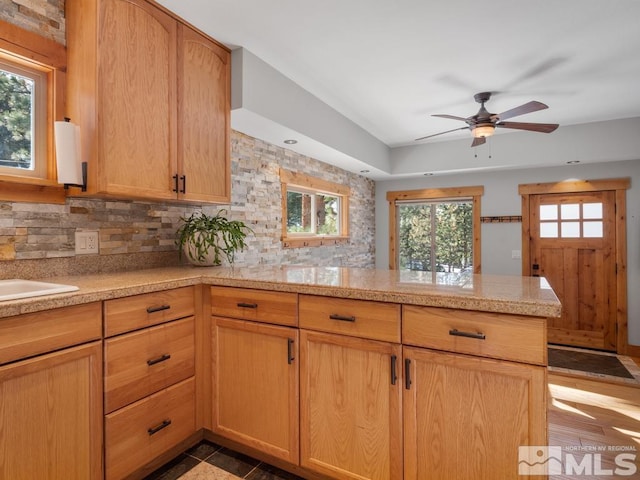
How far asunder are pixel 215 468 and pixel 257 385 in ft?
1.59

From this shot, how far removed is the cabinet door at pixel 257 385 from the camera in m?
1.73

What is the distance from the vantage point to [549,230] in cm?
461

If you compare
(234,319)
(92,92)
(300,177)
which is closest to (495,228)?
(300,177)

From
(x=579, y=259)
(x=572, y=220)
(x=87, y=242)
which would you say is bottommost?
(x=579, y=259)

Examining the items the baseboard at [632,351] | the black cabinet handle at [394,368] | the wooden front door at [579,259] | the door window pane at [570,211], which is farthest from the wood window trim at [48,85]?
the baseboard at [632,351]

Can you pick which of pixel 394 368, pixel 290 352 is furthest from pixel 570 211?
pixel 290 352

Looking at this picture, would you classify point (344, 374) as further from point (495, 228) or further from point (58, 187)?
point (495, 228)

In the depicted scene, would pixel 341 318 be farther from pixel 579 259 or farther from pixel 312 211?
pixel 579 259

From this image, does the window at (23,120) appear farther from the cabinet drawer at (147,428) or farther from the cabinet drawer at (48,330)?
the cabinet drawer at (147,428)

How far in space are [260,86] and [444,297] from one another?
2.01 meters

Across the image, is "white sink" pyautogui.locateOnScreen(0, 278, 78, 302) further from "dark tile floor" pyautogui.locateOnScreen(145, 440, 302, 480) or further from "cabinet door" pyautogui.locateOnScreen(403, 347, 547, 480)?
"cabinet door" pyautogui.locateOnScreen(403, 347, 547, 480)

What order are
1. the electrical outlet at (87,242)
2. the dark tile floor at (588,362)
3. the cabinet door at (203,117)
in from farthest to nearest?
the dark tile floor at (588,362), the cabinet door at (203,117), the electrical outlet at (87,242)

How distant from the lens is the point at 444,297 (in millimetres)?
1352

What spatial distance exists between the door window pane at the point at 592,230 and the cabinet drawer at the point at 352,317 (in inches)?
167
